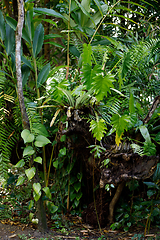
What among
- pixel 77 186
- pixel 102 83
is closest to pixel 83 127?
pixel 102 83

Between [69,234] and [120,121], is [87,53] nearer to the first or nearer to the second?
[120,121]

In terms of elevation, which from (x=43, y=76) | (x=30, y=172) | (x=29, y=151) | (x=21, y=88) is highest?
(x=43, y=76)

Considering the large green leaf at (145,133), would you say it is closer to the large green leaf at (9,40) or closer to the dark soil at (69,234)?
the dark soil at (69,234)

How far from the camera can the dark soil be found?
1.69 metres

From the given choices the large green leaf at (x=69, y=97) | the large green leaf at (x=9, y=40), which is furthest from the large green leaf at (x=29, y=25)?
the large green leaf at (x=69, y=97)

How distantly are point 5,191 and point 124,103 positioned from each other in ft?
5.34

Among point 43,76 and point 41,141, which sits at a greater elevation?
point 43,76

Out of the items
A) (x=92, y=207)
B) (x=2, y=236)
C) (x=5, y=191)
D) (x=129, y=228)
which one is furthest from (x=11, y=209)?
(x=129, y=228)

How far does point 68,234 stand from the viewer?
1884mm

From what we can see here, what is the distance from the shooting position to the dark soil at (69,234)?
1.69 metres

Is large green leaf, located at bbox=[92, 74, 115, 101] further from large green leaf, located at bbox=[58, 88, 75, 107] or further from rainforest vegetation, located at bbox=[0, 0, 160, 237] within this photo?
large green leaf, located at bbox=[58, 88, 75, 107]

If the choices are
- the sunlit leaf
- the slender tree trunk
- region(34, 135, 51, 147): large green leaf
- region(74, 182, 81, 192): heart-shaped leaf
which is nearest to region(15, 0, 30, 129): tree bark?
the slender tree trunk

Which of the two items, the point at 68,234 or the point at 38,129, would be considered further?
the point at 68,234

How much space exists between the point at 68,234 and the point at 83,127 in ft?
3.39
